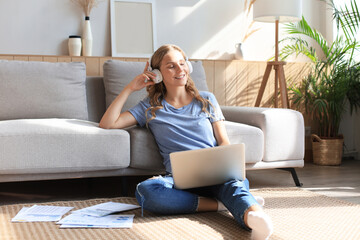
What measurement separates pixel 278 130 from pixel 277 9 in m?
1.25

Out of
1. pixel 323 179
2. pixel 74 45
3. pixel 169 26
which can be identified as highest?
pixel 169 26

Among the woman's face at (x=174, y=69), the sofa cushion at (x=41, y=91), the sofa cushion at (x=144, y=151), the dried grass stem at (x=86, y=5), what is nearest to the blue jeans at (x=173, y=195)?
the sofa cushion at (x=144, y=151)

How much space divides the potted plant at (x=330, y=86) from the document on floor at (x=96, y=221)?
95.7 inches

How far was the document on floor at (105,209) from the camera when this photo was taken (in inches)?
81.4

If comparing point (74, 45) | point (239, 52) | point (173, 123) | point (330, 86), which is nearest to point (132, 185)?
point (173, 123)

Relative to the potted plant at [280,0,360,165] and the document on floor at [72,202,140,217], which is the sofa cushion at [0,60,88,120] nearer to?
the document on floor at [72,202,140,217]

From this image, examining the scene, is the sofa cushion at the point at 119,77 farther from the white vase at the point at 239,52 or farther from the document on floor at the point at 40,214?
the white vase at the point at 239,52

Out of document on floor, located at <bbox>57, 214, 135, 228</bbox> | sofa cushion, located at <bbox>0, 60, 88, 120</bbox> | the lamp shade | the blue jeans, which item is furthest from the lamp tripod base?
document on floor, located at <bbox>57, 214, 135, 228</bbox>

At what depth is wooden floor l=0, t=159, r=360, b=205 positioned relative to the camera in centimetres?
273

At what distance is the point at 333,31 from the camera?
14.5 feet

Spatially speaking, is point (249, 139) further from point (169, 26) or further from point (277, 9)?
point (169, 26)

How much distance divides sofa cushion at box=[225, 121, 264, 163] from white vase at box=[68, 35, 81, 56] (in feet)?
4.93

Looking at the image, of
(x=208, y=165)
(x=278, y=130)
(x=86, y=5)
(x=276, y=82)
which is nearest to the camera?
(x=208, y=165)

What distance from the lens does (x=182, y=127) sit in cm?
233
